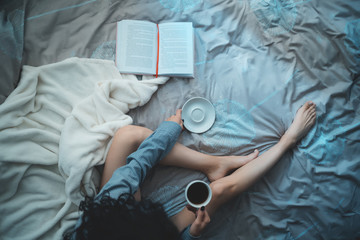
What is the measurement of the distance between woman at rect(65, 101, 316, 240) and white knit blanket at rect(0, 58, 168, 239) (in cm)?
7

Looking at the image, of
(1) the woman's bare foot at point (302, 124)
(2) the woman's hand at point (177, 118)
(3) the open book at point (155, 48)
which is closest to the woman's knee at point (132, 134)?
(2) the woman's hand at point (177, 118)

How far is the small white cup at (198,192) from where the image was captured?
62cm

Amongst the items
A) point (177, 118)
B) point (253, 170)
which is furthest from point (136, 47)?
point (253, 170)

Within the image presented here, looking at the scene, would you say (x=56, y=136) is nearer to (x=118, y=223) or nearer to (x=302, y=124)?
(x=118, y=223)

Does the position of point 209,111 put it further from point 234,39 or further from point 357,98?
point 357,98

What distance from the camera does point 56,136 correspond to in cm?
72

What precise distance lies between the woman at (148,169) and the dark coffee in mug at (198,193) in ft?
0.11

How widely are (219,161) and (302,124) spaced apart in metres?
0.37

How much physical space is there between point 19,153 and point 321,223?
1.07 metres

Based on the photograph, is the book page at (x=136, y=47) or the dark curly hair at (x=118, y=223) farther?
the book page at (x=136, y=47)

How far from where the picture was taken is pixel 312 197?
77 centimetres

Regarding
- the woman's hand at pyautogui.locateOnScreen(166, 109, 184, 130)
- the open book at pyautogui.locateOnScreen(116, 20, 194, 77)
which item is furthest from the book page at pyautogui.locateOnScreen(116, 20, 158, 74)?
the woman's hand at pyautogui.locateOnScreen(166, 109, 184, 130)

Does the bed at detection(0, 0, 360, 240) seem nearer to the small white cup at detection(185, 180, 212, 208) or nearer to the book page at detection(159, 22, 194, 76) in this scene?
the book page at detection(159, 22, 194, 76)

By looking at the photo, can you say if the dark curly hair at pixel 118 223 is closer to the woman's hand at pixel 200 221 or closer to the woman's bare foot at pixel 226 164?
the woman's hand at pixel 200 221
